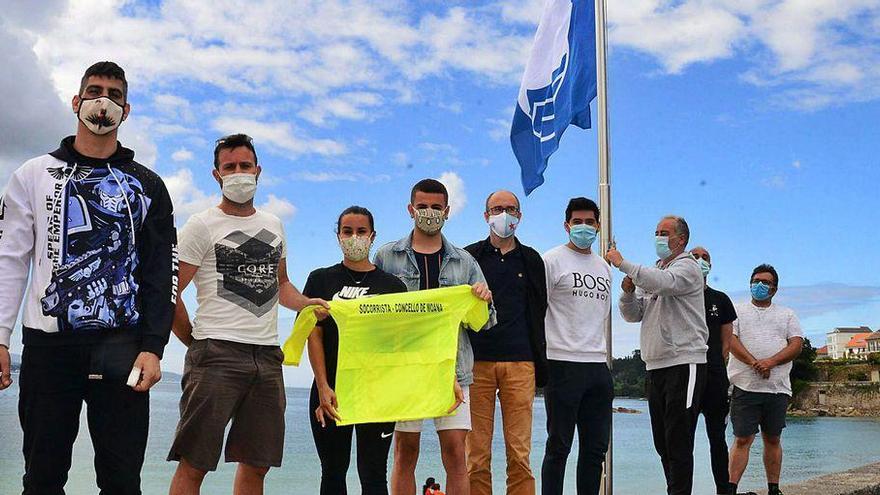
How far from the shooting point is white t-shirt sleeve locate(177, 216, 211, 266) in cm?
389

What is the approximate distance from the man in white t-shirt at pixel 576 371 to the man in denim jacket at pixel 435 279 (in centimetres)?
73

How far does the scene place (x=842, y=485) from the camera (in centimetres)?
755

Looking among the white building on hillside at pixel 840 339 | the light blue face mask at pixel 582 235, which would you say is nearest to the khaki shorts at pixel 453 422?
the light blue face mask at pixel 582 235

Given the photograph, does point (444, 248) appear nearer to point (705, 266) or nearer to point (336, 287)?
point (336, 287)

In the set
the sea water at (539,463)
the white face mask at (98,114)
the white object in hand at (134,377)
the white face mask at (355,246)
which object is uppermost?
the white face mask at (98,114)

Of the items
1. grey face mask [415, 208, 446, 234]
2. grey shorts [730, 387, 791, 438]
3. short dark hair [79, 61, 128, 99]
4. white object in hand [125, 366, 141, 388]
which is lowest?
grey shorts [730, 387, 791, 438]

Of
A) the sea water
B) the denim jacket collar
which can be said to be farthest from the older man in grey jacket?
the sea water

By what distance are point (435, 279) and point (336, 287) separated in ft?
1.93

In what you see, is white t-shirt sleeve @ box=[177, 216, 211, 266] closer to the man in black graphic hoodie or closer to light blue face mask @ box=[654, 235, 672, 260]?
the man in black graphic hoodie

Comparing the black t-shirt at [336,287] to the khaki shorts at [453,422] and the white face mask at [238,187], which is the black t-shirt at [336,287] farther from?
the white face mask at [238,187]

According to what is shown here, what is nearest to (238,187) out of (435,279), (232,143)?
(232,143)

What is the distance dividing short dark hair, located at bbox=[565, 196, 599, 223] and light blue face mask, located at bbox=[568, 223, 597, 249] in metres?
0.11

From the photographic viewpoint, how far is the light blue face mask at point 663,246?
20.1 ft

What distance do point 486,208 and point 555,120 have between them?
2499 mm
